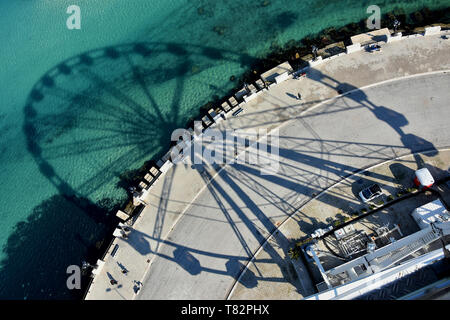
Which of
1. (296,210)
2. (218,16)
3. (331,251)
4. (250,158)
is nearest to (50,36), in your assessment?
(218,16)

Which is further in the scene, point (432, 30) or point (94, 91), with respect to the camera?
point (94, 91)

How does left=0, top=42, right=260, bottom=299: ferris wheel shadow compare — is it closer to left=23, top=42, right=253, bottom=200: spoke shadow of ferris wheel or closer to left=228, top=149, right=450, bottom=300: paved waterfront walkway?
left=23, top=42, right=253, bottom=200: spoke shadow of ferris wheel

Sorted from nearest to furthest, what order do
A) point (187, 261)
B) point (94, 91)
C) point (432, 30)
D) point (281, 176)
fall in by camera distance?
1. point (187, 261)
2. point (281, 176)
3. point (432, 30)
4. point (94, 91)

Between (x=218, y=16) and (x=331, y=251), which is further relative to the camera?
(x=218, y=16)

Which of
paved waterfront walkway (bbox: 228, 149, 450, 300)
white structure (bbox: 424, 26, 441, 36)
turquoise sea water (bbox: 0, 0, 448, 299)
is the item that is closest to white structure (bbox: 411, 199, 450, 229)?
paved waterfront walkway (bbox: 228, 149, 450, 300)

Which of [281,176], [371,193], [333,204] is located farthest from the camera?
[281,176]

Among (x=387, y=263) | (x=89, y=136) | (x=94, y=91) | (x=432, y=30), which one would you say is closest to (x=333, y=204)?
(x=387, y=263)

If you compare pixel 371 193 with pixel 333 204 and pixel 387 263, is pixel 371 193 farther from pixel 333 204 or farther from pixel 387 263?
pixel 387 263
